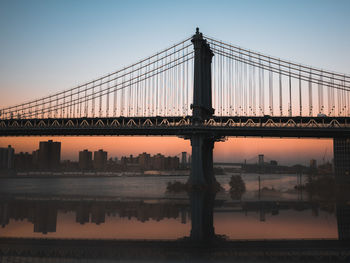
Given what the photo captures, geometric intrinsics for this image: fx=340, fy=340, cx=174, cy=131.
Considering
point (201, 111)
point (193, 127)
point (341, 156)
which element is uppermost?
point (201, 111)

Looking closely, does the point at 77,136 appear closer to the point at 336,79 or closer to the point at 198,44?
the point at 198,44

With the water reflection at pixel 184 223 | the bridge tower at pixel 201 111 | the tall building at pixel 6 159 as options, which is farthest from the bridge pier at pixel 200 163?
the tall building at pixel 6 159

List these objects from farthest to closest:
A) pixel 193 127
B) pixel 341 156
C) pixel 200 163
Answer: pixel 341 156 < pixel 193 127 < pixel 200 163

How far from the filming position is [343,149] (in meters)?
104

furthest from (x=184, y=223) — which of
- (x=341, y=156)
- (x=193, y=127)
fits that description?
(x=341, y=156)

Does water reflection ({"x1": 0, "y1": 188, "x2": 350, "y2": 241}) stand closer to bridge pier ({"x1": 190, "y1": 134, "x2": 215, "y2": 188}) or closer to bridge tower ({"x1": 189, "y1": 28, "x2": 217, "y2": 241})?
bridge tower ({"x1": 189, "y1": 28, "x2": 217, "y2": 241})

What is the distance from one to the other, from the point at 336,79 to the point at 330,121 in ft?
21.2

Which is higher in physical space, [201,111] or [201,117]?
[201,111]

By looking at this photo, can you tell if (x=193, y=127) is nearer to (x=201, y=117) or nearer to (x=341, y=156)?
Result: (x=201, y=117)

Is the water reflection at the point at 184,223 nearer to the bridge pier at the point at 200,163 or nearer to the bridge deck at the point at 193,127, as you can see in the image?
the bridge pier at the point at 200,163

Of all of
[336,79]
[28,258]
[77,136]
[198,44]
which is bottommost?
[28,258]

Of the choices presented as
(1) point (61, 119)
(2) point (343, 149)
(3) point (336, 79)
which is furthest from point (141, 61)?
(2) point (343, 149)

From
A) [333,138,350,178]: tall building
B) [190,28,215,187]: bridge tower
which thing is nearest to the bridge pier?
[190,28,215,187]: bridge tower

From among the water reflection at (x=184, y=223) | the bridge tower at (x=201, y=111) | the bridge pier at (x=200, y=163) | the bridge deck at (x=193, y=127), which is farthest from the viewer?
the bridge deck at (x=193, y=127)
